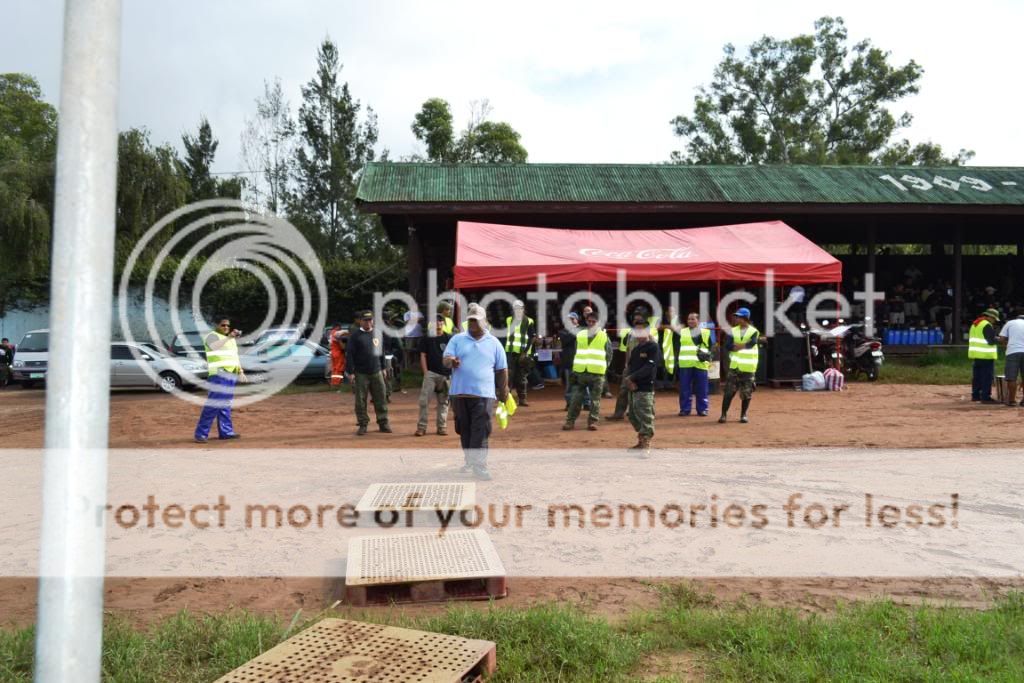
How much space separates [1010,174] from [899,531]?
81.1 ft

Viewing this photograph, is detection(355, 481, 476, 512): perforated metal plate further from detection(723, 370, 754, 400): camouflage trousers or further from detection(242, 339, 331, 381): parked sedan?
detection(242, 339, 331, 381): parked sedan

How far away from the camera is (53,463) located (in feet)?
6.93

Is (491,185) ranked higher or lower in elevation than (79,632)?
higher

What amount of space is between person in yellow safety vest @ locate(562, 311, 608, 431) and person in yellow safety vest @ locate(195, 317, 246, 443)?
16.6 feet

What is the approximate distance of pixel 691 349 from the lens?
1391cm

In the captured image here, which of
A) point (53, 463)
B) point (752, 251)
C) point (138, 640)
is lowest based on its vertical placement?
point (138, 640)

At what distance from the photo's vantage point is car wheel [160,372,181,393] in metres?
20.7

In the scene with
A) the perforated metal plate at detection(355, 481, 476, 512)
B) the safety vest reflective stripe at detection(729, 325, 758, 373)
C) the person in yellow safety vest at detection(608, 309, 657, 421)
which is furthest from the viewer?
the safety vest reflective stripe at detection(729, 325, 758, 373)

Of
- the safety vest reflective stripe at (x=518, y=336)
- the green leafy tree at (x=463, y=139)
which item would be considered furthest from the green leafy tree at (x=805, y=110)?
the safety vest reflective stripe at (x=518, y=336)

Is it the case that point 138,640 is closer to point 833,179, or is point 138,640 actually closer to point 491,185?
point 491,185

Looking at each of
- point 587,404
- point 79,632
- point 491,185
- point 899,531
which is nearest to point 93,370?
point 79,632

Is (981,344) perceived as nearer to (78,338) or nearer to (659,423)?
(659,423)

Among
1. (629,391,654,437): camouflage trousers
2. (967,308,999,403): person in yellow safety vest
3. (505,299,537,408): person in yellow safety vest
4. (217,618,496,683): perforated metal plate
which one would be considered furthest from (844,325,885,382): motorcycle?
(217,618,496,683): perforated metal plate

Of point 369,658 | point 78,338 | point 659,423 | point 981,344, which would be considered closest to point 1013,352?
point 981,344
